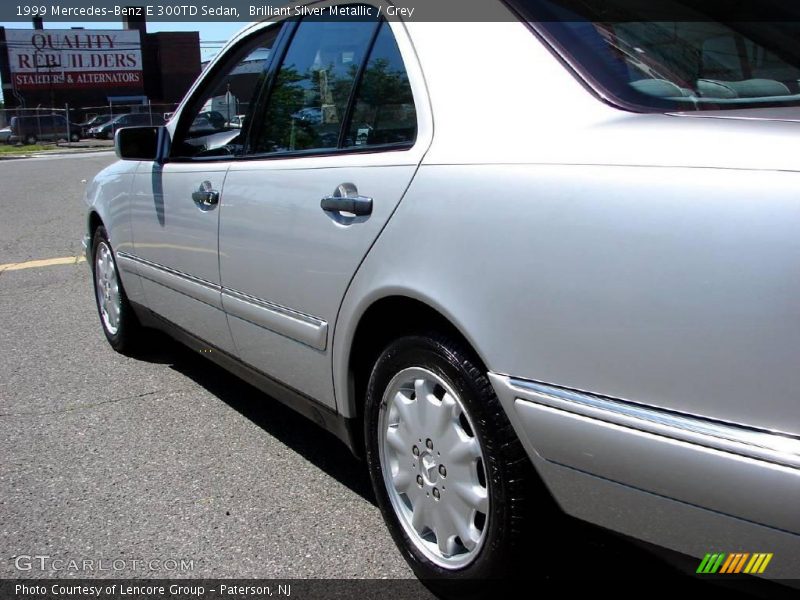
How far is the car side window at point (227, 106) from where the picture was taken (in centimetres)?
337

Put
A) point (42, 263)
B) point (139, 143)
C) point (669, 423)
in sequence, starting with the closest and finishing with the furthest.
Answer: point (669, 423), point (139, 143), point (42, 263)

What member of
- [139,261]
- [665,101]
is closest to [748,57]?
[665,101]

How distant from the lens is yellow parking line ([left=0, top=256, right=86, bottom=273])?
25.2 feet

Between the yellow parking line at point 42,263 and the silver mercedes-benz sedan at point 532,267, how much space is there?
16.9 feet

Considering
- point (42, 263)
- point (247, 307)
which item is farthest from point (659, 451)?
point (42, 263)

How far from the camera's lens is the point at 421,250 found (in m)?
2.18

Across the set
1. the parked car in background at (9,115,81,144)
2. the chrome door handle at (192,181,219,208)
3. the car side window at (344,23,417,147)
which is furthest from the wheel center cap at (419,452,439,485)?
the parked car in background at (9,115,81,144)

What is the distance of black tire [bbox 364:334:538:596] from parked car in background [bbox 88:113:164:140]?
39.3 m

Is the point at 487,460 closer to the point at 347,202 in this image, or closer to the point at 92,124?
the point at 347,202

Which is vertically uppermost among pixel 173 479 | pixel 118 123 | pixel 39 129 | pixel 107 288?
pixel 107 288

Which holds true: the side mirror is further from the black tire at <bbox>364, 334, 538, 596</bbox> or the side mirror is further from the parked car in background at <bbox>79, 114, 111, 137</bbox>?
the parked car in background at <bbox>79, 114, 111, 137</bbox>

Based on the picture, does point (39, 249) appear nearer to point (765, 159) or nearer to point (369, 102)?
point (369, 102)

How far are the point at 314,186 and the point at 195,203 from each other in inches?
38.3

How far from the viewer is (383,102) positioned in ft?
8.48
